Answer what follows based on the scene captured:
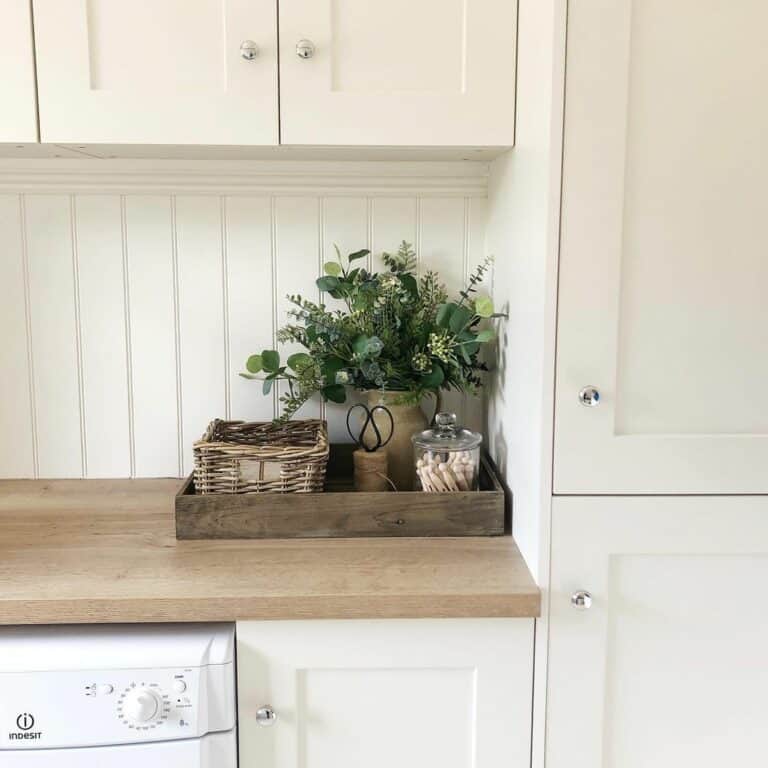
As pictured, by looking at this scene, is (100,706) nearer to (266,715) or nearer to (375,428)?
(266,715)

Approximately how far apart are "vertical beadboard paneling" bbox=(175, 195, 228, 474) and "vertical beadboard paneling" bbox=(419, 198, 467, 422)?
43cm

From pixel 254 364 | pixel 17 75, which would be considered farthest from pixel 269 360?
pixel 17 75

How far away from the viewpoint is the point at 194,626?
47.9 inches

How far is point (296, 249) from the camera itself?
1.72 m

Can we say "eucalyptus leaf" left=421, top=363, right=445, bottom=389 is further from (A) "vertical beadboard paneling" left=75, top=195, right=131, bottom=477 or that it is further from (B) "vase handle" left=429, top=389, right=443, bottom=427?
(A) "vertical beadboard paneling" left=75, top=195, right=131, bottom=477

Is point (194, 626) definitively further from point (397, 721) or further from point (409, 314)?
point (409, 314)

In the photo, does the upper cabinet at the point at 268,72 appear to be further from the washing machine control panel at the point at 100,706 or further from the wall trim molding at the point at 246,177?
the washing machine control panel at the point at 100,706

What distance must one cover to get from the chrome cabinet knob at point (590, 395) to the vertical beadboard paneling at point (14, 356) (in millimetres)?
1177

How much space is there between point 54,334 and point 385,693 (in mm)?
1026

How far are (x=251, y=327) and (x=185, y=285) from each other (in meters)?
0.16

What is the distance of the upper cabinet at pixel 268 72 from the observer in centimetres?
133

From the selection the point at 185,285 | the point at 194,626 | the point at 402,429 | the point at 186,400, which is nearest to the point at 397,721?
the point at 194,626

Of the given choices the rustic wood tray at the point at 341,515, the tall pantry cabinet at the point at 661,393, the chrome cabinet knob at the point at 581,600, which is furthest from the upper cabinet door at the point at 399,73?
the chrome cabinet knob at the point at 581,600

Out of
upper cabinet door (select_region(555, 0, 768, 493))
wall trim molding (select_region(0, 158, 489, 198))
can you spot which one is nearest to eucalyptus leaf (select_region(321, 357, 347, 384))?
wall trim molding (select_region(0, 158, 489, 198))
